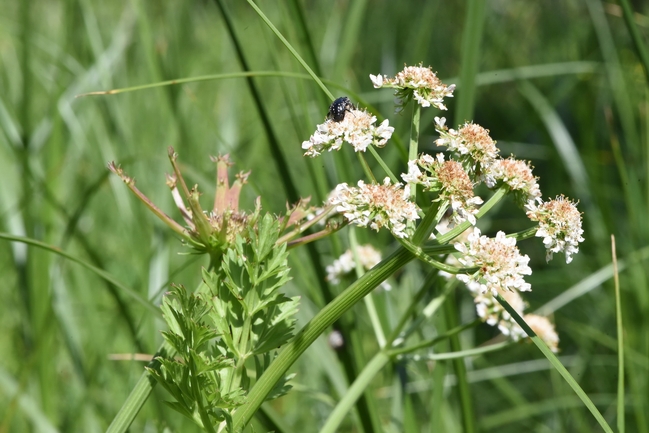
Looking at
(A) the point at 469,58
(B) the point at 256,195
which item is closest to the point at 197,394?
(A) the point at 469,58

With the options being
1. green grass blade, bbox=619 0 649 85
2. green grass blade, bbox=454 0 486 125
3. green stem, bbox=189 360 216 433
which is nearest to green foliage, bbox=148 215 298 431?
green stem, bbox=189 360 216 433

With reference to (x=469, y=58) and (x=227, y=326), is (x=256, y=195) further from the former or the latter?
(x=227, y=326)

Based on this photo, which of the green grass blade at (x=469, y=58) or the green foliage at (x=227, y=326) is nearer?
the green foliage at (x=227, y=326)

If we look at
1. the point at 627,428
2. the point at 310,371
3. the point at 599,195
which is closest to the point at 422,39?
the point at 599,195

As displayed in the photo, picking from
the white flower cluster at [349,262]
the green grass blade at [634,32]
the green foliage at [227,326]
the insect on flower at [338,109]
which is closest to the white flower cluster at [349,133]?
the insect on flower at [338,109]

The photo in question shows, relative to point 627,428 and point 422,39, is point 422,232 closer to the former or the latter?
point 422,39

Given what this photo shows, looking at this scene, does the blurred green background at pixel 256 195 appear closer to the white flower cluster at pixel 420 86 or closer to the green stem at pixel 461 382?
the green stem at pixel 461 382

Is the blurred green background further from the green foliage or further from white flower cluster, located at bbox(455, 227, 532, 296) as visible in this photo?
white flower cluster, located at bbox(455, 227, 532, 296)
